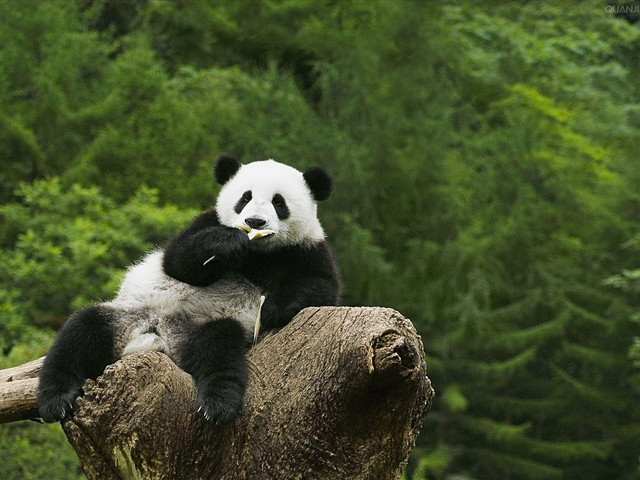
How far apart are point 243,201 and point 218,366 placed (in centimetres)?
101

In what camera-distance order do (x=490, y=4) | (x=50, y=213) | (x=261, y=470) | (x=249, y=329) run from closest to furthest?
(x=261, y=470)
(x=249, y=329)
(x=50, y=213)
(x=490, y=4)

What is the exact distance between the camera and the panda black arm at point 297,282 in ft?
11.9

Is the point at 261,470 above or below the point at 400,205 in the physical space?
above

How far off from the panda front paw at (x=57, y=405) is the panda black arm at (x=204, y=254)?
0.78 m

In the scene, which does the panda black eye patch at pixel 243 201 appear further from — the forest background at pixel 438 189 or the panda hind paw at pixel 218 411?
the forest background at pixel 438 189

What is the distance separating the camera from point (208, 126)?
48.2ft

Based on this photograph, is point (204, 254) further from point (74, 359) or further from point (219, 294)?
point (74, 359)

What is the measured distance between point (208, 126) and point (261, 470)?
1208 centimetres

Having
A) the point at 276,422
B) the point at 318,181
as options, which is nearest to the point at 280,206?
the point at 318,181

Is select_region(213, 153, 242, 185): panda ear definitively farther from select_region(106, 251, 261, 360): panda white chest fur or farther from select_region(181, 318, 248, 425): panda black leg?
select_region(181, 318, 248, 425): panda black leg

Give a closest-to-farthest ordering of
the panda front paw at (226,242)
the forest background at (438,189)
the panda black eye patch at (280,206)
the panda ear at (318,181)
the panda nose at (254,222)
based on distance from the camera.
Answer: the panda front paw at (226,242)
the panda nose at (254,222)
the panda black eye patch at (280,206)
the panda ear at (318,181)
the forest background at (438,189)

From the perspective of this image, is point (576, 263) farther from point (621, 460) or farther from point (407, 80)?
point (407, 80)

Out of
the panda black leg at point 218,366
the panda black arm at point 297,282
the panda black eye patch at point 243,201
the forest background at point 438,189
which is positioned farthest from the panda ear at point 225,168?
the forest background at point 438,189

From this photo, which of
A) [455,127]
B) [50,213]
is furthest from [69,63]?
[455,127]
